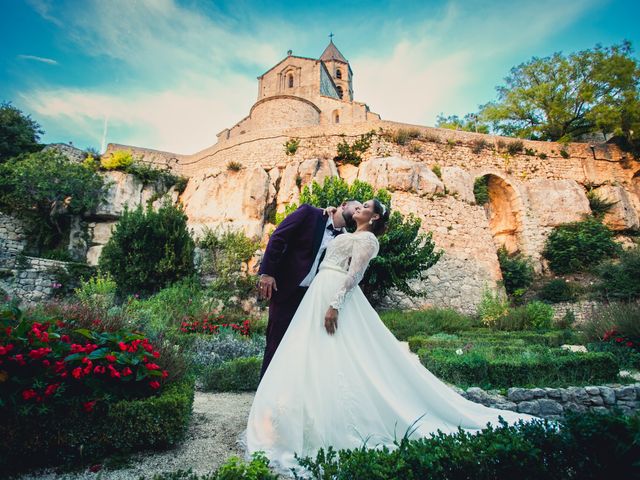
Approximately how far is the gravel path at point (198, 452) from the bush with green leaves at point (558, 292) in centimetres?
1425

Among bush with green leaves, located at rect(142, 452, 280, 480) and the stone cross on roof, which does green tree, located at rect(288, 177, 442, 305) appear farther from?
the stone cross on roof

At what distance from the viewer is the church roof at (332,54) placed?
36.8 m

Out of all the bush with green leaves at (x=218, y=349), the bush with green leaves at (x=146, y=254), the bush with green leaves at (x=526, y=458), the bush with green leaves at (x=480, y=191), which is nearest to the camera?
the bush with green leaves at (x=526, y=458)

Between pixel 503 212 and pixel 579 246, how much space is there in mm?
3750

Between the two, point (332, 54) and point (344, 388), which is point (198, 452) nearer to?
point (344, 388)

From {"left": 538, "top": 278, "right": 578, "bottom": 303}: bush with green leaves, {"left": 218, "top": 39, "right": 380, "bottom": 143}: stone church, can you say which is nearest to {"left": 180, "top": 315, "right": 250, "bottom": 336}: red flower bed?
{"left": 538, "top": 278, "right": 578, "bottom": 303}: bush with green leaves

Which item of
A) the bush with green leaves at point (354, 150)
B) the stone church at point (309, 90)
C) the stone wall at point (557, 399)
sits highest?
the stone church at point (309, 90)

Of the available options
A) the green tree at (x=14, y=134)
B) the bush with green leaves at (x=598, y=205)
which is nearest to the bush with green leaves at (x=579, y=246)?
the bush with green leaves at (x=598, y=205)

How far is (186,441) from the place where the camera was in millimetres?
2570

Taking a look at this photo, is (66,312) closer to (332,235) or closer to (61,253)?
(332,235)

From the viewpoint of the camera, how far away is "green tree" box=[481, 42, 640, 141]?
59.8 ft

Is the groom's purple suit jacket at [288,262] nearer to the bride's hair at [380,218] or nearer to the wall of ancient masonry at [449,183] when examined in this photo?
the bride's hair at [380,218]

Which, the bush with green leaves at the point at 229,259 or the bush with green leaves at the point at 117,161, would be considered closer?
the bush with green leaves at the point at 229,259

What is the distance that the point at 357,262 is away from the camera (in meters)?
2.72
